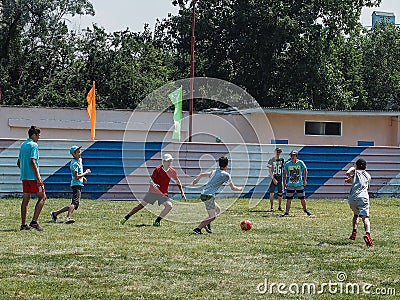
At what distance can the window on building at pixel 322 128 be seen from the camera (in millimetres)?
35188

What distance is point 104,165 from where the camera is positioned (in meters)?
23.4

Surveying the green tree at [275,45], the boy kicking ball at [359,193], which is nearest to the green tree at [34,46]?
the green tree at [275,45]

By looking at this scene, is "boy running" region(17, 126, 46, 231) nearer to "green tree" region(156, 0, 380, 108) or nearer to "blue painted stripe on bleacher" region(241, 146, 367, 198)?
"blue painted stripe on bleacher" region(241, 146, 367, 198)

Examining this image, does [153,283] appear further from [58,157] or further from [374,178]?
[374,178]

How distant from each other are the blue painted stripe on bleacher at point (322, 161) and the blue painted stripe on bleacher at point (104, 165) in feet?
15.0

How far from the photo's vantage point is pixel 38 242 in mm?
12391

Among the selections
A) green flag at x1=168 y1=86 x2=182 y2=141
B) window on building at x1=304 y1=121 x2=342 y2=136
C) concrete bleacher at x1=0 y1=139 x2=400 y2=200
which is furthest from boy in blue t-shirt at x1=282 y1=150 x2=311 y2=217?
window on building at x1=304 y1=121 x2=342 y2=136

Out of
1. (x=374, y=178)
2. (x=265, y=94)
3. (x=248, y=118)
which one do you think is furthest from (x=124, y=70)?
A: (x=374, y=178)

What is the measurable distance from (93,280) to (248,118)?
25.4 meters

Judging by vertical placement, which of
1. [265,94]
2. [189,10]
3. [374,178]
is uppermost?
[189,10]

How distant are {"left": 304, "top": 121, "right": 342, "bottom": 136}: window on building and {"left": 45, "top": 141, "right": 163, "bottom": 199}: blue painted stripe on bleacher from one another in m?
13.1

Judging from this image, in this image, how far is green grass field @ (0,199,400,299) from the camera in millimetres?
8625

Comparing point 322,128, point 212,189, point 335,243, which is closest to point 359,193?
point 335,243

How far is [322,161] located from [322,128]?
10.5m
